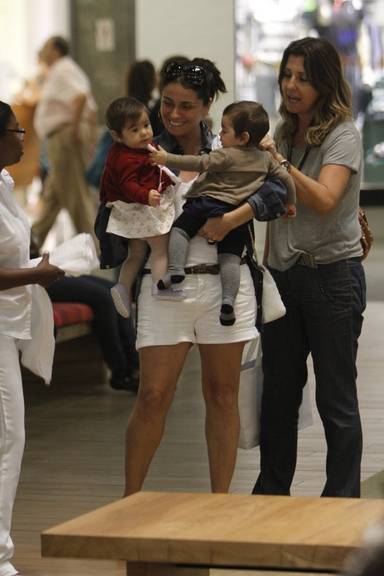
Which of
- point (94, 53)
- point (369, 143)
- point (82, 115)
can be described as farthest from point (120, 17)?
point (369, 143)

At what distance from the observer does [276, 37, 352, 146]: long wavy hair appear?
4809 mm

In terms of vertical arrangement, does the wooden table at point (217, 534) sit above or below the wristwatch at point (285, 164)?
below

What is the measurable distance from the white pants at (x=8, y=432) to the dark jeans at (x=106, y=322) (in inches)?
155

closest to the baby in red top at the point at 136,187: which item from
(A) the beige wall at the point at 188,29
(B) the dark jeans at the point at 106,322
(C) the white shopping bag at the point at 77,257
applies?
(C) the white shopping bag at the point at 77,257

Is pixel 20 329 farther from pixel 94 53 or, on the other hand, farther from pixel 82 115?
pixel 94 53

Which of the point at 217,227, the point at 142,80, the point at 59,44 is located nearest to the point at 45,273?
the point at 217,227

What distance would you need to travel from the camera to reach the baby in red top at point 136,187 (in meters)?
4.57

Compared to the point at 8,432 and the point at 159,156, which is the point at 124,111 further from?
the point at 8,432

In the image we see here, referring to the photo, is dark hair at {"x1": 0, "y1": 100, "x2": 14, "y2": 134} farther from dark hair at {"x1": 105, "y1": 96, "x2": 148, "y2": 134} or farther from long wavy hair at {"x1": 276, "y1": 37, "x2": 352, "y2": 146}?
long wavy hair at {"x1": 276, "y1": 37, "x2": 352, "y2": 146}

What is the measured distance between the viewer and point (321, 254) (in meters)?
4.83

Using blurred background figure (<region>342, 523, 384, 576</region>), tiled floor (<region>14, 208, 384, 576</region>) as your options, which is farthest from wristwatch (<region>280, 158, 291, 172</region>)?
blurred background figure (<region>342, 523, 384, 576</region>)

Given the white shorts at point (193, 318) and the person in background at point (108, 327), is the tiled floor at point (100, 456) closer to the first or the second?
the person in background at point (108, 327)

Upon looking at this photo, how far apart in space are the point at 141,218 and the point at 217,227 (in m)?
0.25

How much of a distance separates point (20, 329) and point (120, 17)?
37.7 feet
